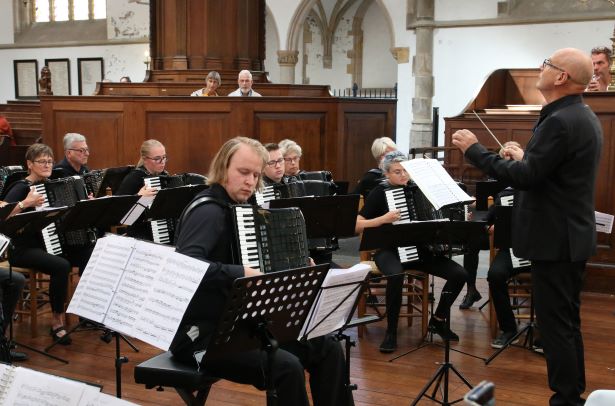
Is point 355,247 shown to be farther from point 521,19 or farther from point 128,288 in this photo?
point 521,19

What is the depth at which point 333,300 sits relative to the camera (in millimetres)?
3271

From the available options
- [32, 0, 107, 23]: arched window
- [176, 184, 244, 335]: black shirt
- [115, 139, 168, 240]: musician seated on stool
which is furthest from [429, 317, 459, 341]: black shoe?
[32, 0, 107, 23]: arched window

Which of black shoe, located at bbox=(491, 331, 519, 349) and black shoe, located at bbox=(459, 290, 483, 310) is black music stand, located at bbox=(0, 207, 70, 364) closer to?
black shoe, located at bbox=(491, 331, 519, 349)

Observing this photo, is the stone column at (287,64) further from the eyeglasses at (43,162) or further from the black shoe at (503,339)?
the black shoe at (503,339)

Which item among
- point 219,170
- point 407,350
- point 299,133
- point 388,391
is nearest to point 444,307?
point 388,391

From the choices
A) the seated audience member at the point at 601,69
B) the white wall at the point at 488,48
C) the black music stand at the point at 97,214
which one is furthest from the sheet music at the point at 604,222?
the white wall at the point at 488,48

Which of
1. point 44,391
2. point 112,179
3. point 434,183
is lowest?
point 44,391

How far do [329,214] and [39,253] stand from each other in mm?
2120

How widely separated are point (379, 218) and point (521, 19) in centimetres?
1278

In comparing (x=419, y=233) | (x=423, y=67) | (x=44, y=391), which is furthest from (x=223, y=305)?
(x=423, y=67)

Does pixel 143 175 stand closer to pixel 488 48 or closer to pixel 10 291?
pixel 10 291

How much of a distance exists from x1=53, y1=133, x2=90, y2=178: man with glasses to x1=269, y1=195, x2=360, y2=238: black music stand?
2.55m

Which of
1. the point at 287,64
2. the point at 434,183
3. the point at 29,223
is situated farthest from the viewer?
the point at 287,64

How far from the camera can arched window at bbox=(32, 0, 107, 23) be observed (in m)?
23.9
